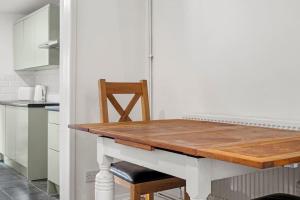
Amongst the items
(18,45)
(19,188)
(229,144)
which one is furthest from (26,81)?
(229,144)

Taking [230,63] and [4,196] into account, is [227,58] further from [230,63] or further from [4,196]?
[4,196]

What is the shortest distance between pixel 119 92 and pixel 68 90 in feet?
1.48

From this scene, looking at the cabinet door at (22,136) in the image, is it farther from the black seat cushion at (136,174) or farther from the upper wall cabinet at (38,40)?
the black seat cushion at (136,174)

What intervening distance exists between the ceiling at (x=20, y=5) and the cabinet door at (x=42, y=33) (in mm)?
362

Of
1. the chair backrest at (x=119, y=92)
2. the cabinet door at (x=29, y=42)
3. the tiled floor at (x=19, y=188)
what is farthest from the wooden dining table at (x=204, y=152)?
the cabinet door at (x=29, y=42)

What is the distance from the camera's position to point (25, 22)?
15.3ft

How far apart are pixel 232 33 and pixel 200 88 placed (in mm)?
500

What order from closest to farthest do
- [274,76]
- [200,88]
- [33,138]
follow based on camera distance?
1. [274,76]
2. [200,88]
3. [33,138]

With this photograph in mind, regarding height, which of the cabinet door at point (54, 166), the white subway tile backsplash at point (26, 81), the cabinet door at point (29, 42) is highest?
the cabinet door at point (29, 42)

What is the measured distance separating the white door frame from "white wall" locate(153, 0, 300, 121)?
0.78 meters

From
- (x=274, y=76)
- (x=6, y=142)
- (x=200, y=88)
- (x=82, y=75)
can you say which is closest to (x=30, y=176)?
(x=6, y=142)

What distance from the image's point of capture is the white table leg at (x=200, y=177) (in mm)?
1270

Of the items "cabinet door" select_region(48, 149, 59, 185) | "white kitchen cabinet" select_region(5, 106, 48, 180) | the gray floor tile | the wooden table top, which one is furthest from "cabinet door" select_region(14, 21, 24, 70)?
the wooden table top

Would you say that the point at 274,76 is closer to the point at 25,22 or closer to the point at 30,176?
the point at 30,176
